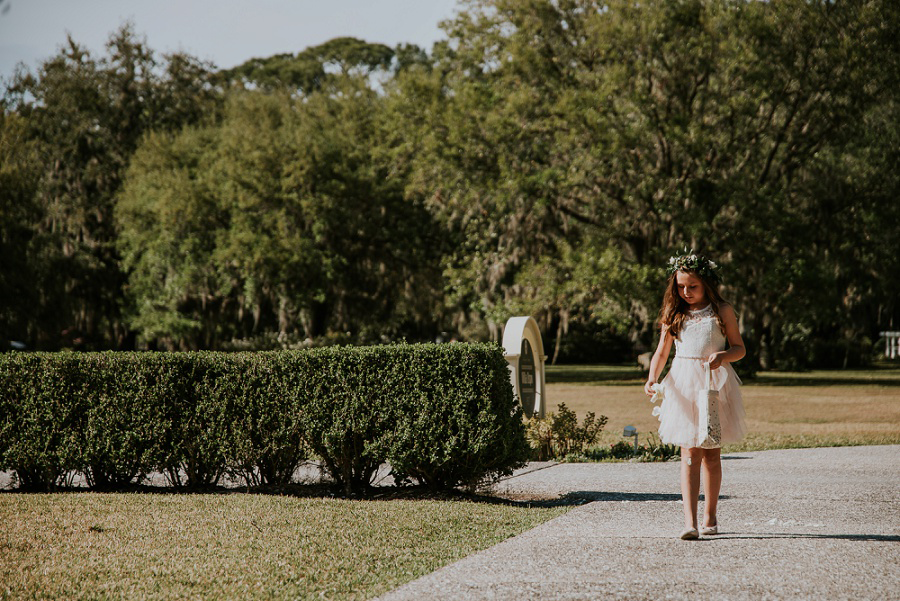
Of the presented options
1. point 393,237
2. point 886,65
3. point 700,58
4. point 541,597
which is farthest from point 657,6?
point 541,597

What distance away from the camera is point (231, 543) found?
6352 millimetres

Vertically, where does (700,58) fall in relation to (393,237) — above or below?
above

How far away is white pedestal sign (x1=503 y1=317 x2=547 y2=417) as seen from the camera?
42.7 ft

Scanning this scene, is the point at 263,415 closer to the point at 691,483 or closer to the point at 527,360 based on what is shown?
the point at 691,483

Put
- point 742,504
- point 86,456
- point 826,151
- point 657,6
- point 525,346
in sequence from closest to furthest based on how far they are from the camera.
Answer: point 742,504 → point 86,456 → point 525,346 → point 657,6 → point 826,151

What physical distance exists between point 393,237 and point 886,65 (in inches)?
695

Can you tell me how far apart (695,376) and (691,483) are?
2.30 feet

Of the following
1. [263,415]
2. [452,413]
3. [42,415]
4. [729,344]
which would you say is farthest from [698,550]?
[42,415]

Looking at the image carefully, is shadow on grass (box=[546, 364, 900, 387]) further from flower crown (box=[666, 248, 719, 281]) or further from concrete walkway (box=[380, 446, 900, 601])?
flower crown (box=[666, 248, 719, 281])

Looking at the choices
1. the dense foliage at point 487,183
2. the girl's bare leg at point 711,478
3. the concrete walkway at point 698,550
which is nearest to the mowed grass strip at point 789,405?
the dense foliage at point 487,183

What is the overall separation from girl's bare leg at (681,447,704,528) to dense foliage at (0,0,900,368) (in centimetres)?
2143

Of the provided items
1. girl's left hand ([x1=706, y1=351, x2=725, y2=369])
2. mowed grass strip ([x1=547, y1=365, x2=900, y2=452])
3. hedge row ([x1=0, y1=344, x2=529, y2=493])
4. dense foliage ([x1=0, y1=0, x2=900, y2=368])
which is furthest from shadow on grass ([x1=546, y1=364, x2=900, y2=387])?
girl's left hand ([x1=706, y1=351, x2=725, y2=369])

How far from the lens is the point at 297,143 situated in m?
34.3

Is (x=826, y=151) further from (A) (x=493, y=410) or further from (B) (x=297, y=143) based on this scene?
(A) (x=493, y=410)
